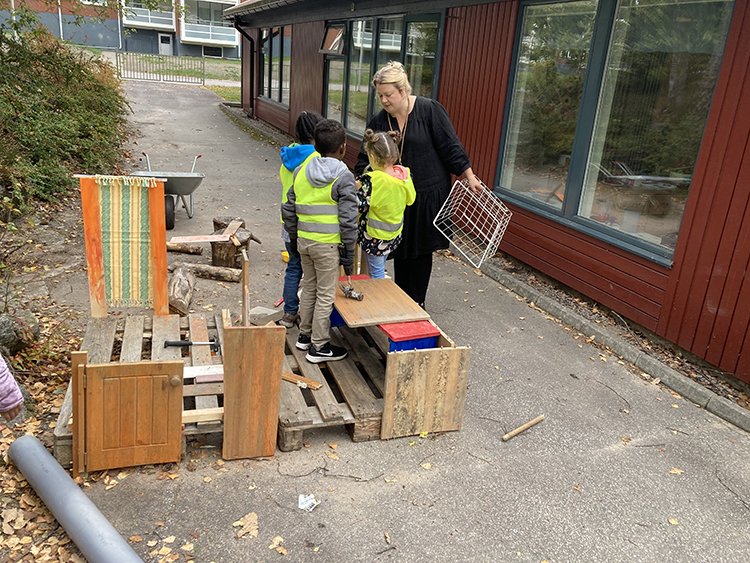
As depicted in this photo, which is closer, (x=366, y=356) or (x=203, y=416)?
(x=203, y=416)

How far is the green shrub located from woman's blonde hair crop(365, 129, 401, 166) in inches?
191

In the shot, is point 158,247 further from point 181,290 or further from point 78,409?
point 78,409

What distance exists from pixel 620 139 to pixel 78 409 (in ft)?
17.0

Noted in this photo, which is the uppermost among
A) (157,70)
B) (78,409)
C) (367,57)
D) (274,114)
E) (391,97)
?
(367,57)

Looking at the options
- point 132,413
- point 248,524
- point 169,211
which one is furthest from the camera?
point 169,211

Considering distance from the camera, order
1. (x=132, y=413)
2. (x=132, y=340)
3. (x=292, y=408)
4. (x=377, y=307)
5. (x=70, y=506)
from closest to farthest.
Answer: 1. (x=70, y=506)
2. (x=132, y=413)
3. (x=292, y=408)
4. (x=377, y=307)
5. (x=132, y=340)

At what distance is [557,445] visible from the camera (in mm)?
3902

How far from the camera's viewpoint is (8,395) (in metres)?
2.33

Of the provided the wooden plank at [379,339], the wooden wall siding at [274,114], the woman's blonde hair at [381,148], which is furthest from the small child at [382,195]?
the wooden wall siding at [274,114]

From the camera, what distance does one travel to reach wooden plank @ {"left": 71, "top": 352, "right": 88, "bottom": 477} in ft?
9.67

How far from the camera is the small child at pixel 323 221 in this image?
3822mm

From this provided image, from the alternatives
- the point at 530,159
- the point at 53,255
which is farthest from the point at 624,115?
the point at 53,255

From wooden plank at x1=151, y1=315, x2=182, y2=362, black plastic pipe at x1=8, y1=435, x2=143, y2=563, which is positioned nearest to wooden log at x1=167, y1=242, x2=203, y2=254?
wooden plank at x1=151, y1=315, x2=182, y2=362

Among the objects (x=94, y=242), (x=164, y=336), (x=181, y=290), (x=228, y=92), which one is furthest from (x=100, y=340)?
(x=228, y=92)
